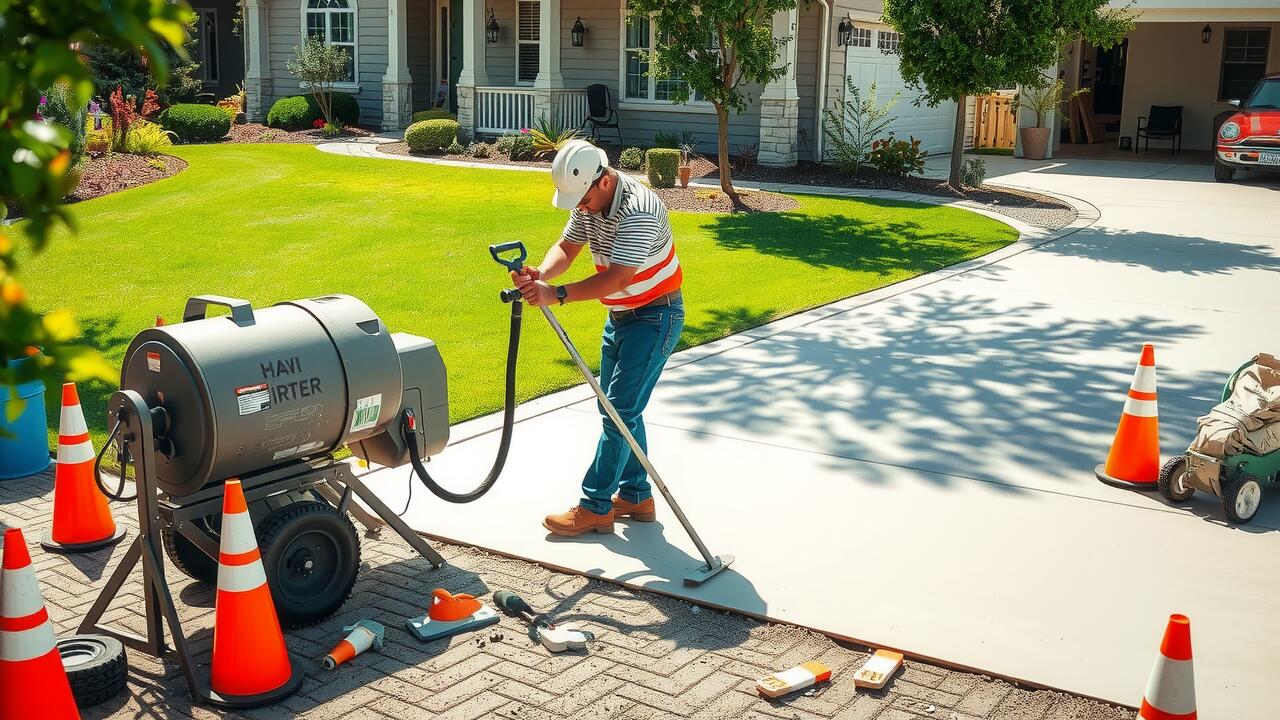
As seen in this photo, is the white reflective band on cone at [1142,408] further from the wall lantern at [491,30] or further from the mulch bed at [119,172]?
the wall lantern at [491,30]

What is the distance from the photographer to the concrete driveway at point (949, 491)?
4711mm

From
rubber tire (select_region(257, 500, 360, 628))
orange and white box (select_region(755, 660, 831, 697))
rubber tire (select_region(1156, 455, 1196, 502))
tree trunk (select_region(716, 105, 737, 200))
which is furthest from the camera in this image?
tree trunk (select_region(716, 105, 737, 200))

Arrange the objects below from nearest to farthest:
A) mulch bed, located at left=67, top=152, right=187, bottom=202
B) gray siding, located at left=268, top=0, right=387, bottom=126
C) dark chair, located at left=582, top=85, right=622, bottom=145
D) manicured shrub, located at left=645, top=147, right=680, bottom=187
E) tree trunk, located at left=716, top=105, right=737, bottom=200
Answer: mulch bed, located at left=67, top=152, right=187, bottom=202, tree trunk, located at left=716, top=105, right=737, bottom=200, manicured shrub, located at left=645, top=147, right=680, bottom=187, dark chair, located at left=582, top=85, right=622, bottom=145, gray siding, located at left=268, top=0, right=387, bottom=126

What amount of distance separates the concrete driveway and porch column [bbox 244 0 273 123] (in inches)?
787

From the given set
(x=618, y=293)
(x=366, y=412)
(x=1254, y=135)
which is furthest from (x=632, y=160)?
(x=366, y=412)

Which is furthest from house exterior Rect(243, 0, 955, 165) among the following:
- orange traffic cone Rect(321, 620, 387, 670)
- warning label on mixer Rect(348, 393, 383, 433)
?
orange traffic cone Rect(321, 620, 387, 670)

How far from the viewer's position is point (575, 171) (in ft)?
17.1

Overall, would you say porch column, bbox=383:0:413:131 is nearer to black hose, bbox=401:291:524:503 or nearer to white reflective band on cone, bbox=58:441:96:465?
white reflective band on cone, bbox=58:441:96:465

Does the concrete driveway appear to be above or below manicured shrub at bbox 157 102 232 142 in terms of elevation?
below

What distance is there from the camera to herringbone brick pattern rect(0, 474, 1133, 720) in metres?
4.14

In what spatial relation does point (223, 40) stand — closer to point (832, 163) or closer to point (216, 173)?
point (216, 173)

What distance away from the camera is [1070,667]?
4383mm

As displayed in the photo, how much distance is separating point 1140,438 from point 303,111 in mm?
21141

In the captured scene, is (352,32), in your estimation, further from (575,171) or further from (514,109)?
(575,171)
